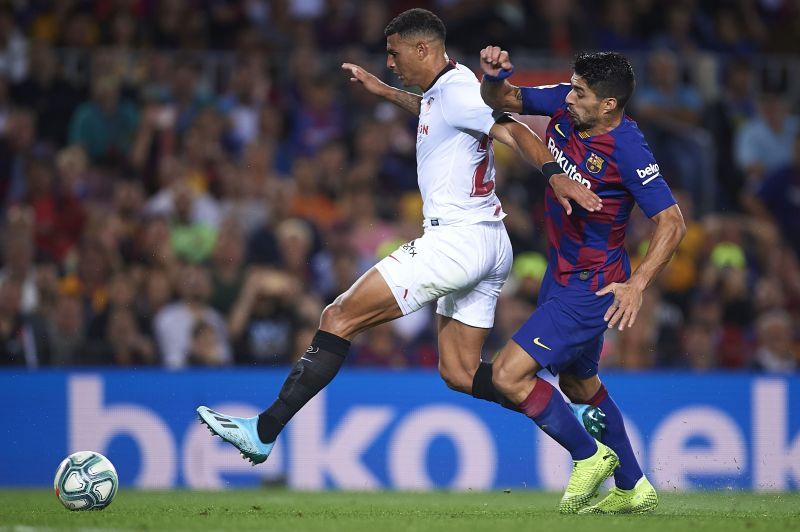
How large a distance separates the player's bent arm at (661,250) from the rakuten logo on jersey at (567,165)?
0.53 meters

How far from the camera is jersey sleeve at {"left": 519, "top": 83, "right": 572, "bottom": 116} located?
7.28 metres

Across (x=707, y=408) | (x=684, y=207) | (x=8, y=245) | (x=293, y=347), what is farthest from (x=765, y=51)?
(x=8, y=245)

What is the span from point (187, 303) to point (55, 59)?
12.7ft

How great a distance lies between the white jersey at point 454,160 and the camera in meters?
7.20

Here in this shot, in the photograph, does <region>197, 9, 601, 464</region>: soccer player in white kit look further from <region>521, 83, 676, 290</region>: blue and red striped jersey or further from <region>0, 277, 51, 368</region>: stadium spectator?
<region>0, 277, 51, 368</region>: stadium spectator

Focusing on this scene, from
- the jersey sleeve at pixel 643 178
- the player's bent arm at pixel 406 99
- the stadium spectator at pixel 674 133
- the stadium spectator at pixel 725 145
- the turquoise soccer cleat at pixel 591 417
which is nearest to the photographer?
the jersey sleeve at pixel 643 178

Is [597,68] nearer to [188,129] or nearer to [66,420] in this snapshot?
[66,420]

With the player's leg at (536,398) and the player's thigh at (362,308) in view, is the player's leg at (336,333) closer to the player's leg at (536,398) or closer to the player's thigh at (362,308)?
the player's thigh at (362,308)

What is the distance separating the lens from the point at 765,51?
15852mm

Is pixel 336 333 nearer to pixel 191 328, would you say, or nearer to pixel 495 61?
pixel 495 61

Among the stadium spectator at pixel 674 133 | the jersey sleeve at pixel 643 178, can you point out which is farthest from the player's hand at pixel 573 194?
the stadium spectator at pixel 674 133

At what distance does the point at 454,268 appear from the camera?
7117mm

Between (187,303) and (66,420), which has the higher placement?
(187,303)

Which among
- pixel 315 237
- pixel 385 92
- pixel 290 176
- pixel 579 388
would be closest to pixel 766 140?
pixel 290 176
